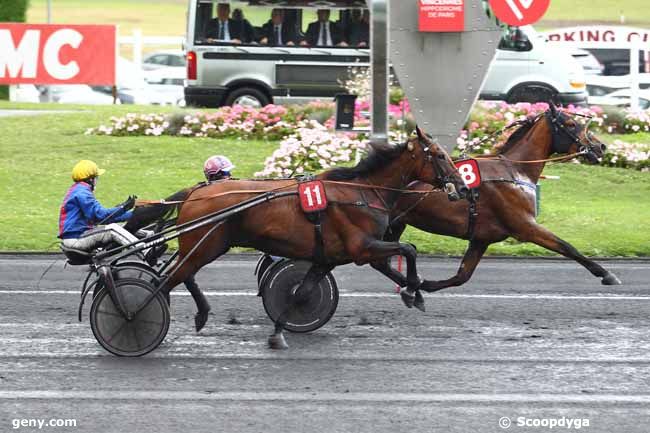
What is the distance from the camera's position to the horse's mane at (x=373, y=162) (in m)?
9.22

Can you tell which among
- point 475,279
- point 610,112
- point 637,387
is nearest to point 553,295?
point 475,279

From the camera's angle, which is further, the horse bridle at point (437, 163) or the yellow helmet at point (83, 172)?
the horse bridle at point (437, 163)

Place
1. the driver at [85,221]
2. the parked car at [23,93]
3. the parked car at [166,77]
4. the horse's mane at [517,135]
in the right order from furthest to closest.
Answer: the parked car at [166,77] → the parked car at [23,93] → the horse's mane at [517,135] → the driver at [85,221]

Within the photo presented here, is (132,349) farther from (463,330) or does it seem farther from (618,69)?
(618,69)

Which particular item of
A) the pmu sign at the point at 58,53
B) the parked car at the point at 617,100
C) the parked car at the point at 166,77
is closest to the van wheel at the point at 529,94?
the parked car at the point at 617,100

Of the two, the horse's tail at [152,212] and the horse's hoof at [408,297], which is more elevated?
the horse's tail at [152,212]

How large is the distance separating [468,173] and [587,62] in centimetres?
2305

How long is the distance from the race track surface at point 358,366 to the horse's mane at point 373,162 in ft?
3.97

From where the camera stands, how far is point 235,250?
1349 centimetres

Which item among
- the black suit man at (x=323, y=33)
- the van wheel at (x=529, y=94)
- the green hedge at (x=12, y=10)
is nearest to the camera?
the van wheel at (x=529, y=94)

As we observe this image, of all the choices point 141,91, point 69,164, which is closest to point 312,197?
point 69,164

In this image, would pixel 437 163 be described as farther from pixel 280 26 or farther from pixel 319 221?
pixel 280 26

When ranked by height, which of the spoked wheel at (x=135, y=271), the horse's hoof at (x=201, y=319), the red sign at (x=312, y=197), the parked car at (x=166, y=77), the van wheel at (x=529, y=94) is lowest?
the horse's hoof at (x=201, y=319)

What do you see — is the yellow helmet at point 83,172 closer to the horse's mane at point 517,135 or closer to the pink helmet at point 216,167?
the pink helmet at point 216,167
